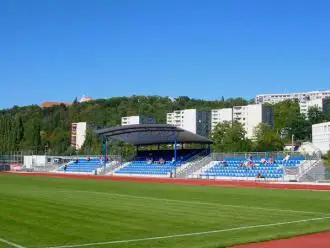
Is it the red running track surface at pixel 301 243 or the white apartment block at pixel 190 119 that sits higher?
the white apartment block at pixel 190 119

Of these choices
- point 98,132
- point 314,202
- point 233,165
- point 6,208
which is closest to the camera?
point 6,208

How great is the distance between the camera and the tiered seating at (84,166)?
7619cm

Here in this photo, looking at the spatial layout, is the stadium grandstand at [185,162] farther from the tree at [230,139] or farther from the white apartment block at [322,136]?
the white apartment block at [322,136]

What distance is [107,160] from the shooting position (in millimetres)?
77312

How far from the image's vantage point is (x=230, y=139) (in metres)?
106

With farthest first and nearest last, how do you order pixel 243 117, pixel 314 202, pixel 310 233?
pixel 243 117
pixel 314 202
pixel 310 233

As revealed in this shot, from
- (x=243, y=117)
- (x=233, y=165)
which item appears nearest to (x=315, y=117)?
(x=243, y=117)

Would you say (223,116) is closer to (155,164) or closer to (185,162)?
(155,164)

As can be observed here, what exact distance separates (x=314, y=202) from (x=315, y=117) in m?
136

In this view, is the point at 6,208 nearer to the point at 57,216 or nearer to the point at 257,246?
the point at 57,216

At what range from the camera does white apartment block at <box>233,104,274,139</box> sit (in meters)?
180

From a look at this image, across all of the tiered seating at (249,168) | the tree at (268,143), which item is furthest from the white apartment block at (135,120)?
the tiered seating at (249,168)

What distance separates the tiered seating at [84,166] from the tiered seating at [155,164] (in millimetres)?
7055

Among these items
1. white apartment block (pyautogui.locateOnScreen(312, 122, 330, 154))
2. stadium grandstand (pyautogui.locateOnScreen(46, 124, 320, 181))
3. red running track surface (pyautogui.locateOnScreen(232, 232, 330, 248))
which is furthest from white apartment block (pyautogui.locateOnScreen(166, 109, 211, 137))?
red running track surface (pyautogui.locateOnScreen(232, 232, 330, 248))
